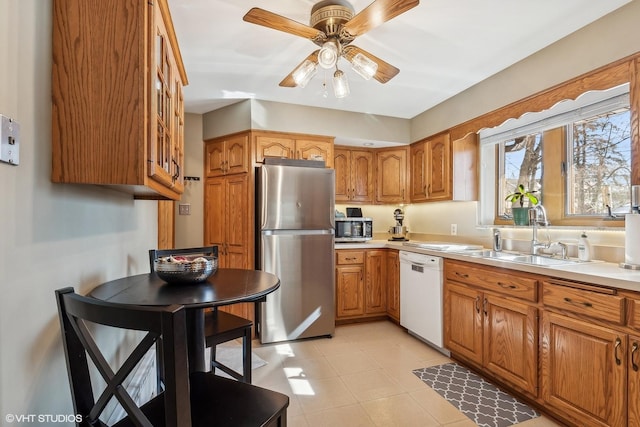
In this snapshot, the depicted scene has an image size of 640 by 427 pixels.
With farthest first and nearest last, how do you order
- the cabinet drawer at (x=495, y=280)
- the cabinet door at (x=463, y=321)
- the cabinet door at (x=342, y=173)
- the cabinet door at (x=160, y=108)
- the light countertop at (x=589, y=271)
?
the cabinet door at (x=342, y=173) < the cabinet door at (x=463, y=321) < the cabinet drawer at (x=495, y=280) < the light countertop at (x=589, y=271) < the cabinet door at (x=160, y=108)

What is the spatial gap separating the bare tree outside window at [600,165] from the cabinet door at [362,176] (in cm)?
204

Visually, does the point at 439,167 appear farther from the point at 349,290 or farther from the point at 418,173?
the point at 349,290

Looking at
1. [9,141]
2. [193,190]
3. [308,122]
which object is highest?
[308,122]

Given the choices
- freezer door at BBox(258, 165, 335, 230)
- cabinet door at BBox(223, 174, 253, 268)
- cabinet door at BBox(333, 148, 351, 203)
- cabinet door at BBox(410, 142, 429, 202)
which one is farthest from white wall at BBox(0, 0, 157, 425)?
cabinet door at BBox(410, 142, 429, 202)

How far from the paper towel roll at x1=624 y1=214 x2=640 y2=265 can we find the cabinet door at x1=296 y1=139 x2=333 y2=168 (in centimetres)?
245

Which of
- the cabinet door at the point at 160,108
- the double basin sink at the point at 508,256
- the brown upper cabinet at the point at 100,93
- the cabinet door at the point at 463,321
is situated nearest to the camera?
the brown upper cabinet at the point at 100,93

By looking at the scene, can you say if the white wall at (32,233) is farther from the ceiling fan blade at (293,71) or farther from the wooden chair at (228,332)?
the ceiling fan blade at (293,71)

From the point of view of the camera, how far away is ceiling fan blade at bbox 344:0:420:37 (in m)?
1.44

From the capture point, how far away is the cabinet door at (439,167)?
3.21m

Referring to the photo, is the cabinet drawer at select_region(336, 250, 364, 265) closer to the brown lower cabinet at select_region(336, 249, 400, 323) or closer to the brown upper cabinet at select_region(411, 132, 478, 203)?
the brown lower cabinet at select_region(336, 249, 400, 323)

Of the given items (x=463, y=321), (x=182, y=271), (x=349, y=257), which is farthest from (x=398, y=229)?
(x=182, y=271)

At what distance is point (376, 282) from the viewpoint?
351cm

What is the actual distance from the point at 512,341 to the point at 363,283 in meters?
1.62

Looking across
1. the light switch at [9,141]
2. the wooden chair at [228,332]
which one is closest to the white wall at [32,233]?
the light switch at [9,141]
